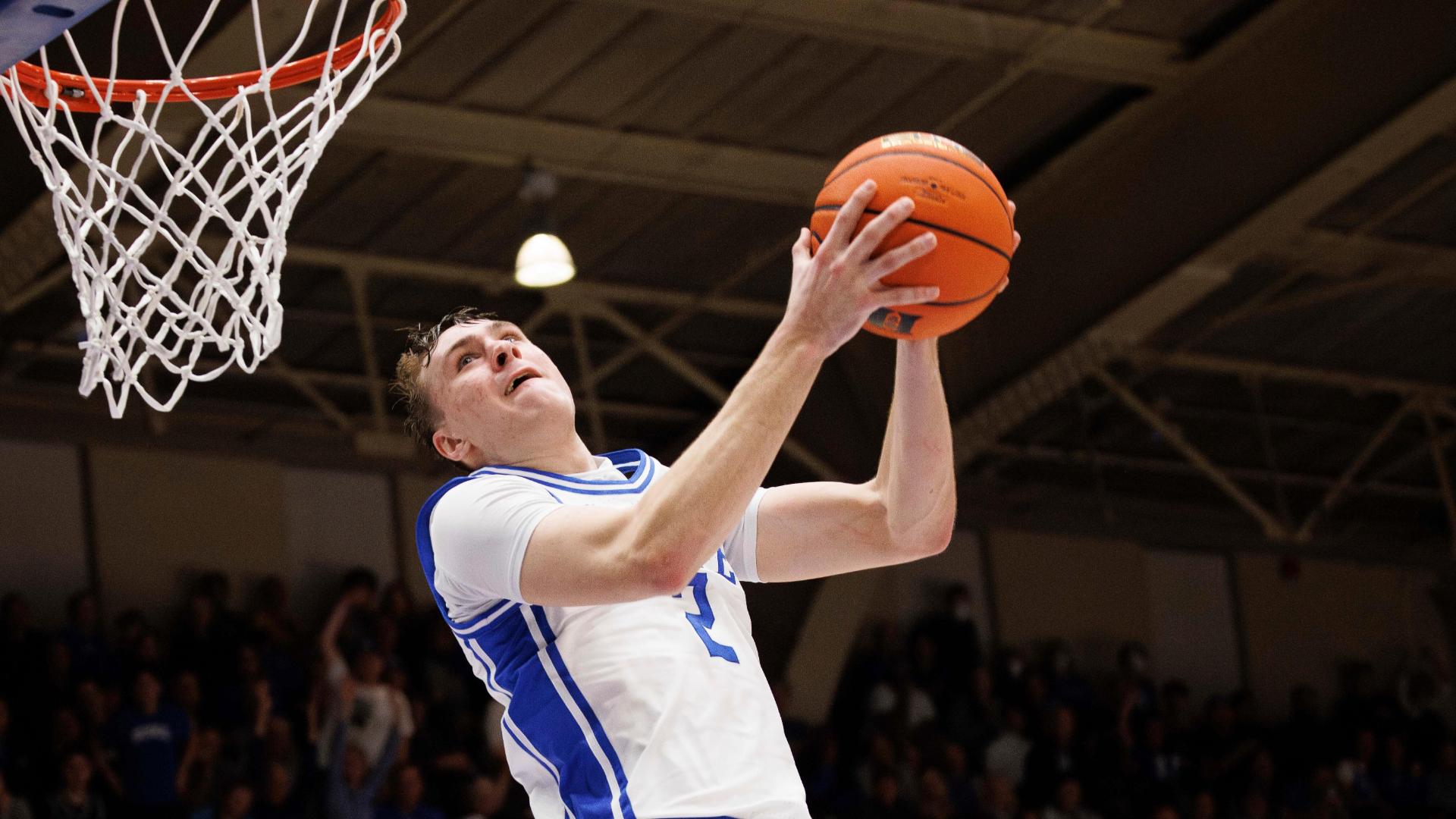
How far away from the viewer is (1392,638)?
62.8 ft

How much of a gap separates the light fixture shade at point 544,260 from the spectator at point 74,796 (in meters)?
3.46

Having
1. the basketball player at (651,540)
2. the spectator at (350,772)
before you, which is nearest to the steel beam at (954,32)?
the spectator at (350,772)

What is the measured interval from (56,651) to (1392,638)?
538 inches

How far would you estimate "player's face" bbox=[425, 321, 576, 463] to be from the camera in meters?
3.29

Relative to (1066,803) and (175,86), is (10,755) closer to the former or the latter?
(175,86)

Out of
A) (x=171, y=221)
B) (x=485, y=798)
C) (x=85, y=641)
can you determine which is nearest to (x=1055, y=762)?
(x=485, y=798)

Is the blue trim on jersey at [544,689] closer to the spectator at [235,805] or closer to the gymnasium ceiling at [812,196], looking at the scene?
the gymnasium ceiling at [812,196]

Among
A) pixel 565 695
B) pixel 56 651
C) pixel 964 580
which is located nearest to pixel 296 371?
pixel 56 651

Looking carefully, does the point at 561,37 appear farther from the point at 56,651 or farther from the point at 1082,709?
the point at 1082,709

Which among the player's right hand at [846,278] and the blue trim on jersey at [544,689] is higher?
the player's right hand at [846,278]

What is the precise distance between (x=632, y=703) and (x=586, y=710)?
79 millimetres

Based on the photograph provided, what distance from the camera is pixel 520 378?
3.32 meters

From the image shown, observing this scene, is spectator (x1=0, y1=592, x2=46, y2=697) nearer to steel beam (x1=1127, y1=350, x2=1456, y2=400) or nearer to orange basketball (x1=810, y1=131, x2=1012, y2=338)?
steel beam (x1=1127, y1=350, x2=1456, y2=400)

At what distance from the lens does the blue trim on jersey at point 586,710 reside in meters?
2.91
